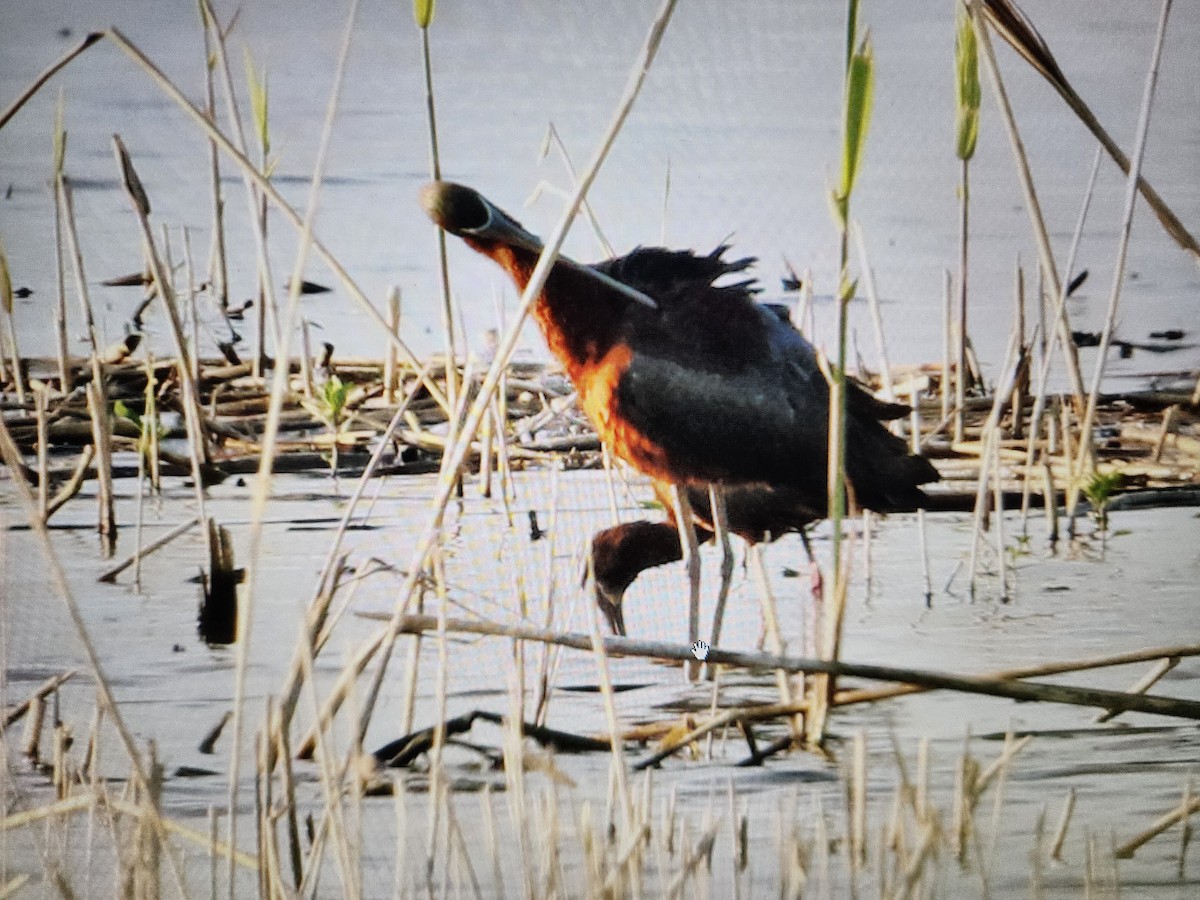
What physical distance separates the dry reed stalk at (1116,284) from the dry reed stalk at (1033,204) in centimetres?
3

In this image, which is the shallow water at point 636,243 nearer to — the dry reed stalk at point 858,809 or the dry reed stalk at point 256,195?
the dry reed stalk at point 256,195

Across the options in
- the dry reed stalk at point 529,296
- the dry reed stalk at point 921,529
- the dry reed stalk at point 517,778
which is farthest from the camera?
the dry reed stalk at point 921,529

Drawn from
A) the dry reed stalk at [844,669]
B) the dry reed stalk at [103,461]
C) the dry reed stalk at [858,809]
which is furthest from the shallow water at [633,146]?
the dry reed stalk at [858,809]

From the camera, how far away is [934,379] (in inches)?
75.9

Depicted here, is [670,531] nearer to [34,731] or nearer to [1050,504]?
[1050,504]

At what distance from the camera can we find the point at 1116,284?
1.86m

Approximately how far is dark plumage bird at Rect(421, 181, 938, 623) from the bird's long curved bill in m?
0.01

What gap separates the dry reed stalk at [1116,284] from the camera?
69.1 inches

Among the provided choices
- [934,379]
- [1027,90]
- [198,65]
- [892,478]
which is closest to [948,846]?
[892,478]

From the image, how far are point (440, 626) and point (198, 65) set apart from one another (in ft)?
2.71

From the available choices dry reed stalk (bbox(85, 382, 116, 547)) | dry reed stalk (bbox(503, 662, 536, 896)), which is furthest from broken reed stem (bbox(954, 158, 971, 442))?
dry reed stalk (bbox(85, 382, 116, 547))

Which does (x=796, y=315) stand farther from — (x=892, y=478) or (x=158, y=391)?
(x=158, y=391)

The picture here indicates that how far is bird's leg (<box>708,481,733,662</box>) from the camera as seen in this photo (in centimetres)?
188

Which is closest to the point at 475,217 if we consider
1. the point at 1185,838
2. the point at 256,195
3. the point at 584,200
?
the point at 584,200
